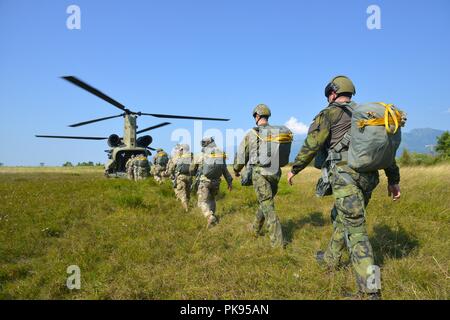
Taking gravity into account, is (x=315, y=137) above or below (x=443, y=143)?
above

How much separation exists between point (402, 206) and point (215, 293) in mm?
5563

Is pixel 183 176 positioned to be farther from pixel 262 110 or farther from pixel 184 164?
pixel 262 110

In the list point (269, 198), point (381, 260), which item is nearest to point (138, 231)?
point (269, 198)

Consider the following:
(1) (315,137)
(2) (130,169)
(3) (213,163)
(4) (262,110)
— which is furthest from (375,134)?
(2) (130,169)

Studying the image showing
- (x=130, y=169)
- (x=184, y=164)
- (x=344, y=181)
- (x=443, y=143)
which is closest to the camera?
(x=344, y=181)

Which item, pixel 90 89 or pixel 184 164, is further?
pixel 90 89

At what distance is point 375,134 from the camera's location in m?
3.01

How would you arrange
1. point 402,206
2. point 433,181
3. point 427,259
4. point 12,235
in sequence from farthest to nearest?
point 433,181, point 402,206, point 12,235, point 427,259

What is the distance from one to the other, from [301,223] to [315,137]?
10.8ft

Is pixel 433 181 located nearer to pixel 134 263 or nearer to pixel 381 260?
pixel 381 260

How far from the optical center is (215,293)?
10.9 ft

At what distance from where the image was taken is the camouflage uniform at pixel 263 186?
5.00 m

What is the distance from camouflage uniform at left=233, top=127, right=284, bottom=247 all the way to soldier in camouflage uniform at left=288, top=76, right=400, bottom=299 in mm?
948

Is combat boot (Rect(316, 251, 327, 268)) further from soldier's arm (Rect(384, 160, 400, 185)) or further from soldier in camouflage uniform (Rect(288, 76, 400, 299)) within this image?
soldier's arm (Rect(384, 160, 400, 185))
